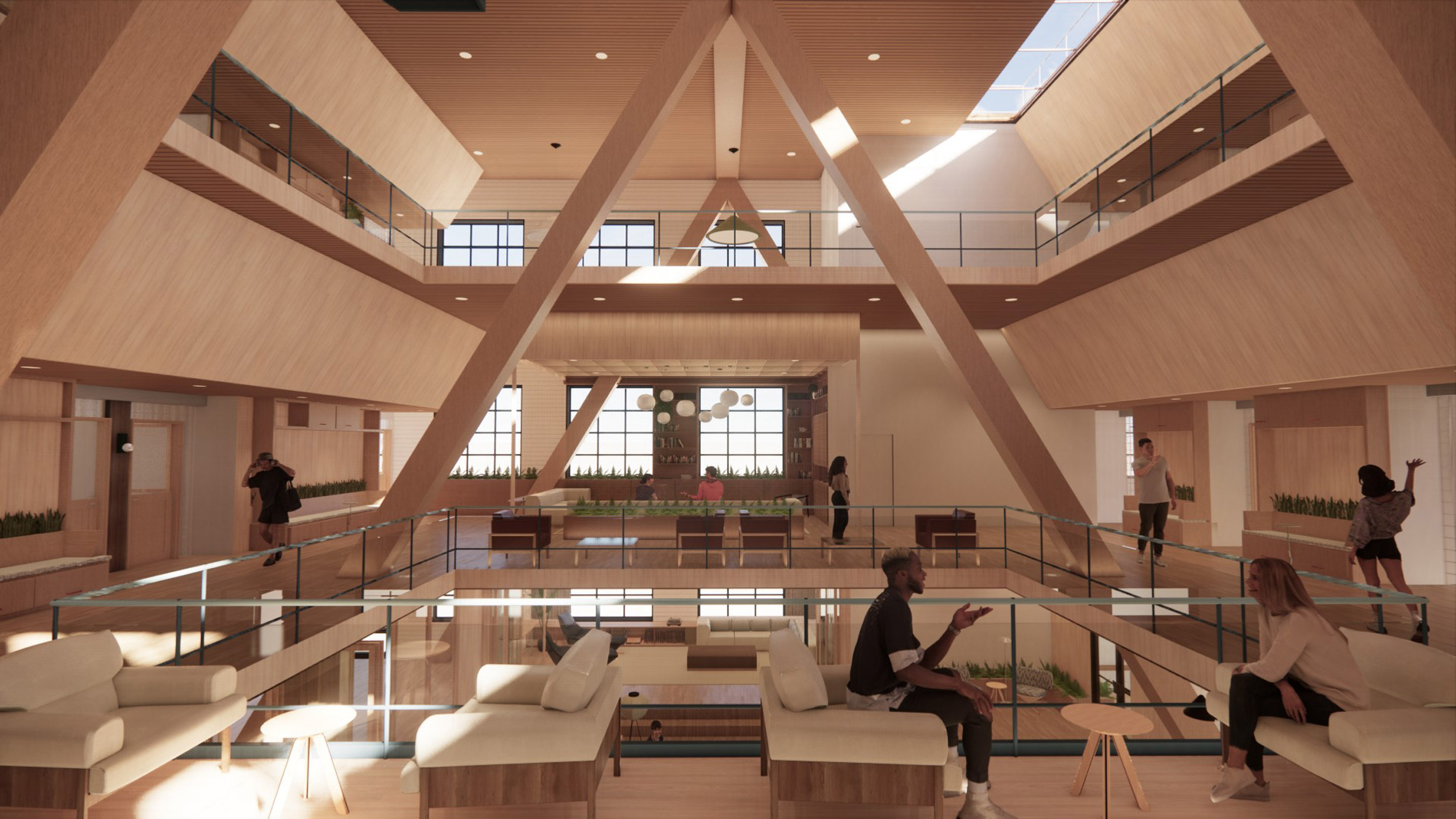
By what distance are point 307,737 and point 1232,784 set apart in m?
3.69

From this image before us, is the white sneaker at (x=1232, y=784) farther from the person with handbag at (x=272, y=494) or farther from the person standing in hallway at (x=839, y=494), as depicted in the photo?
the person with handbag at (x=272, y=494)

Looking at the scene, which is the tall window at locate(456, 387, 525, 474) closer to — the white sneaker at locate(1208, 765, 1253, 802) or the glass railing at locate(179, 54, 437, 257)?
the glass railing at locate(179, 54, 437, 257)

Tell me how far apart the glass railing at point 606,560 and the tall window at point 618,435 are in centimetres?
549

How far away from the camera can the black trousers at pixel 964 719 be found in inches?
109

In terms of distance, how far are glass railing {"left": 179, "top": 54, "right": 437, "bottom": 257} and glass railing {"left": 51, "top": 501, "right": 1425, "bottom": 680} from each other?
3.68 metres

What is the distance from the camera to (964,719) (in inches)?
110

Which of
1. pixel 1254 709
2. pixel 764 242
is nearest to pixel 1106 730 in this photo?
pixel 1254 709

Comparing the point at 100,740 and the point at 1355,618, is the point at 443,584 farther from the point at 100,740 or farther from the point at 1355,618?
the point at 1355,618

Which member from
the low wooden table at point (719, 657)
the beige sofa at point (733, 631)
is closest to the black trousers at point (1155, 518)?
the beige sofa at point (733, 631)

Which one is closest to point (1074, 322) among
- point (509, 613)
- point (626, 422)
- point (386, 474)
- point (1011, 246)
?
point (1011, 246)

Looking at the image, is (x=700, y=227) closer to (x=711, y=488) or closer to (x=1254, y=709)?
(x=711, y=488)

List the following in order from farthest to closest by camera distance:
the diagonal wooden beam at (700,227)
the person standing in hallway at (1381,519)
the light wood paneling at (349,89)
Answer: the diagonal wooden beam at (700,227), the light wood paneling at (349,89), the person standing in hallway at (1381,519)

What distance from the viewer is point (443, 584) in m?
8.61

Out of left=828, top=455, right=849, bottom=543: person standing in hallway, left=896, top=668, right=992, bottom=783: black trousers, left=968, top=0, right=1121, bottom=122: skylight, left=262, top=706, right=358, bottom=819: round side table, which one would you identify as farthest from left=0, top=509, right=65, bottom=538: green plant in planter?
left=968, top=0, right=1121, bottom=122: skylight
